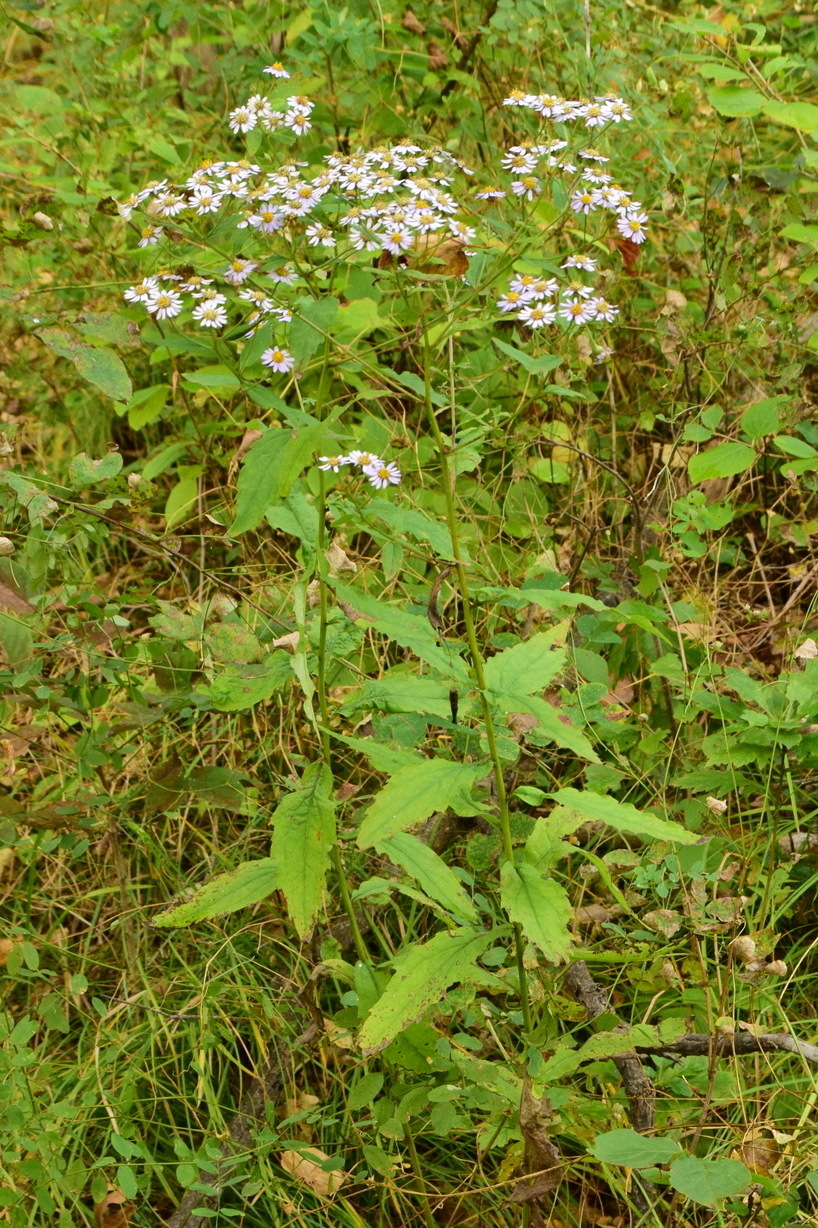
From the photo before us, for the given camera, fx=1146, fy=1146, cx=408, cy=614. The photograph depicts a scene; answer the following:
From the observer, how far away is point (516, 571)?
2389mm

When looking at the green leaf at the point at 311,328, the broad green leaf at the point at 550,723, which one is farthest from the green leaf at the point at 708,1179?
the green leaf at the point at 311,328

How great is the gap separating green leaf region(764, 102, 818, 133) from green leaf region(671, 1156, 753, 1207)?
1.88 m

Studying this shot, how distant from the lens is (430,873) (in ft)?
4.54

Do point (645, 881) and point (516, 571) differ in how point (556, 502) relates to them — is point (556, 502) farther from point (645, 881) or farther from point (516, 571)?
point (645, 881)

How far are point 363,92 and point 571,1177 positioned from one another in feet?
8.03

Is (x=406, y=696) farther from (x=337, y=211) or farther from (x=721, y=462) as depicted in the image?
(x=721, y=462)

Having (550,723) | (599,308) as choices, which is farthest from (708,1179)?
Answer: (599,308)

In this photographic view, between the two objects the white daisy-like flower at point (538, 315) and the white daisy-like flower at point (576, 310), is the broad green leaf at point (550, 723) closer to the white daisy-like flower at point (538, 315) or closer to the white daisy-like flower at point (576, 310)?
the white daisy-like flower at point (538, 315)

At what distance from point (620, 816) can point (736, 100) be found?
172 cm

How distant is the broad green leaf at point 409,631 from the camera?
134 centimetres

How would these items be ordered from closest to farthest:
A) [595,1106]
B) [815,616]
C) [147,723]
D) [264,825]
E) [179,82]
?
[595,1106] → [147,723] → [264,825] → [815,616] → [179,82]

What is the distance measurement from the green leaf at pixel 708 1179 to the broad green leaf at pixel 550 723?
1.63ft

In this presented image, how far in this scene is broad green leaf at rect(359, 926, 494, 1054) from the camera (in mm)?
1278

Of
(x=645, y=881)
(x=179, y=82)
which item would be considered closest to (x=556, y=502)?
(x=645, y=881)
